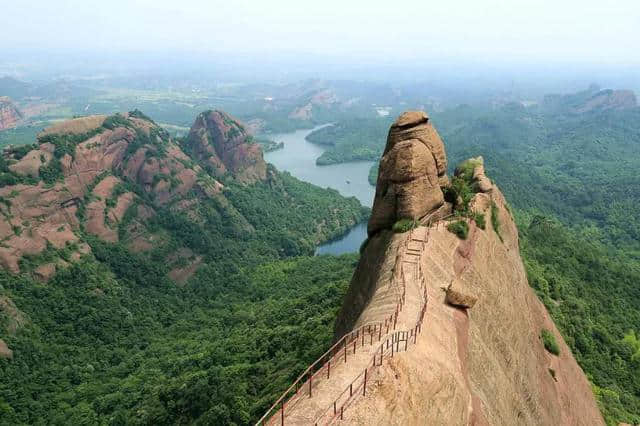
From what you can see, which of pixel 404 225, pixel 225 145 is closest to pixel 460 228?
pixel 404 225

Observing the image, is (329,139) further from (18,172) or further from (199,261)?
(18,172)

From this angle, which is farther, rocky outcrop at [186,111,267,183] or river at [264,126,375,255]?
rocky outcrop at [186,111,267,183]

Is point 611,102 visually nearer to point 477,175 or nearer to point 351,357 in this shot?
point 477,175

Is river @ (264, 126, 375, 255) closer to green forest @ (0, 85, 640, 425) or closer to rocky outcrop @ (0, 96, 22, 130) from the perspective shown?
green forest @ (0, 85, 640, 425)

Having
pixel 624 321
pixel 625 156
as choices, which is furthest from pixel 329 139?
pixel 624 321

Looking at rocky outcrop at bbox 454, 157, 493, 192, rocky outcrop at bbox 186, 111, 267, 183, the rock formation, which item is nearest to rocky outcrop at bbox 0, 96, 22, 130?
rocky outcrop at bbox 186, 111, 267, 183
